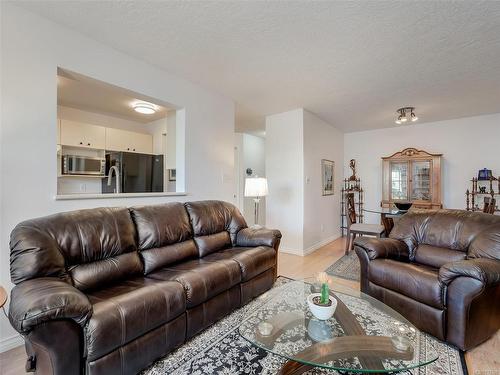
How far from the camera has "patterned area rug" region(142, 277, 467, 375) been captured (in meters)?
1.58

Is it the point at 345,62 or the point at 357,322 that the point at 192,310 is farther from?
the point at 345,62

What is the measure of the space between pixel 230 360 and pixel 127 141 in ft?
13.4

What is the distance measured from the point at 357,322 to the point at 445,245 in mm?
1480

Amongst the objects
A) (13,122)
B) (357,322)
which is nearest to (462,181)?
(357,322)

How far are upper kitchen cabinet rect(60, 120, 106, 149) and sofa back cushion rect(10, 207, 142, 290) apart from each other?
2.36 m

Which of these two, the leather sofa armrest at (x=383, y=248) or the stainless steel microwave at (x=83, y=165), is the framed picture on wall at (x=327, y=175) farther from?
the stainless steel microwave at (x=83, y=165)

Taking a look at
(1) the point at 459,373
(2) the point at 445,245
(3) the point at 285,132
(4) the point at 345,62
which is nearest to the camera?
(1) the point at 459,373

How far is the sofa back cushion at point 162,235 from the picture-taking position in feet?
7.30

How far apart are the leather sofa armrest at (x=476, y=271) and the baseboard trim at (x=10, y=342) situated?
3.25 m

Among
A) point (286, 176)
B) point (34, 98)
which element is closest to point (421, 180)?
point (286, 176)

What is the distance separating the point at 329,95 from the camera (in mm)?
3625

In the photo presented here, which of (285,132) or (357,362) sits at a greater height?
(285,132)

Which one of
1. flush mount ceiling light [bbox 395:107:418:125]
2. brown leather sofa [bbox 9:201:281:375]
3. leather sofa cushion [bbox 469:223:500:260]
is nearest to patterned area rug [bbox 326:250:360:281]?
brown leather sofa [bbox 9:201:281:375]

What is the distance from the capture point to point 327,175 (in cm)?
517
